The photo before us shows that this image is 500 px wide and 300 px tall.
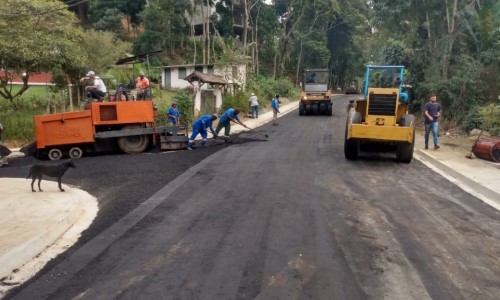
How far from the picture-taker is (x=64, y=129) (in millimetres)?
13133

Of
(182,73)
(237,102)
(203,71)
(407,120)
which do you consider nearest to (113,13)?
(182,73)

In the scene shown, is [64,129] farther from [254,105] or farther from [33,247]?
[254,105]

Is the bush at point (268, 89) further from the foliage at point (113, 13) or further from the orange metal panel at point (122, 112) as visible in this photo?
the orange metal panel at point (122, 112)

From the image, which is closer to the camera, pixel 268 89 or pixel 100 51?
pixel 100 51

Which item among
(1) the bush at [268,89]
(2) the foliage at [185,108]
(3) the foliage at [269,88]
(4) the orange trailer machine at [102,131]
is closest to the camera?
(4) the orange trailer machine at [102,131]

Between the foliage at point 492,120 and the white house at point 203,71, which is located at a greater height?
the white house at point 203,71

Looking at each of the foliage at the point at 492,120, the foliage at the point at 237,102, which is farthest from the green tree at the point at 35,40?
the foliage at the point at 492,120

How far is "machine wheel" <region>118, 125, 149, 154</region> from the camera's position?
14.0 meters

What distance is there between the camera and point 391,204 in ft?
25.6

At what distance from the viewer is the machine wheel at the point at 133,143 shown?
45.9ft

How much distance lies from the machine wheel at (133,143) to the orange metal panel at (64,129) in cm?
97

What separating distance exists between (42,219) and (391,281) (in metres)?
5.01

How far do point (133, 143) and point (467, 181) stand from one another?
978 centimetres

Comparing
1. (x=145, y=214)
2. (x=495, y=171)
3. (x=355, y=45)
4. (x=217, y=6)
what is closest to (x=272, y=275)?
(x=145, y=214)
